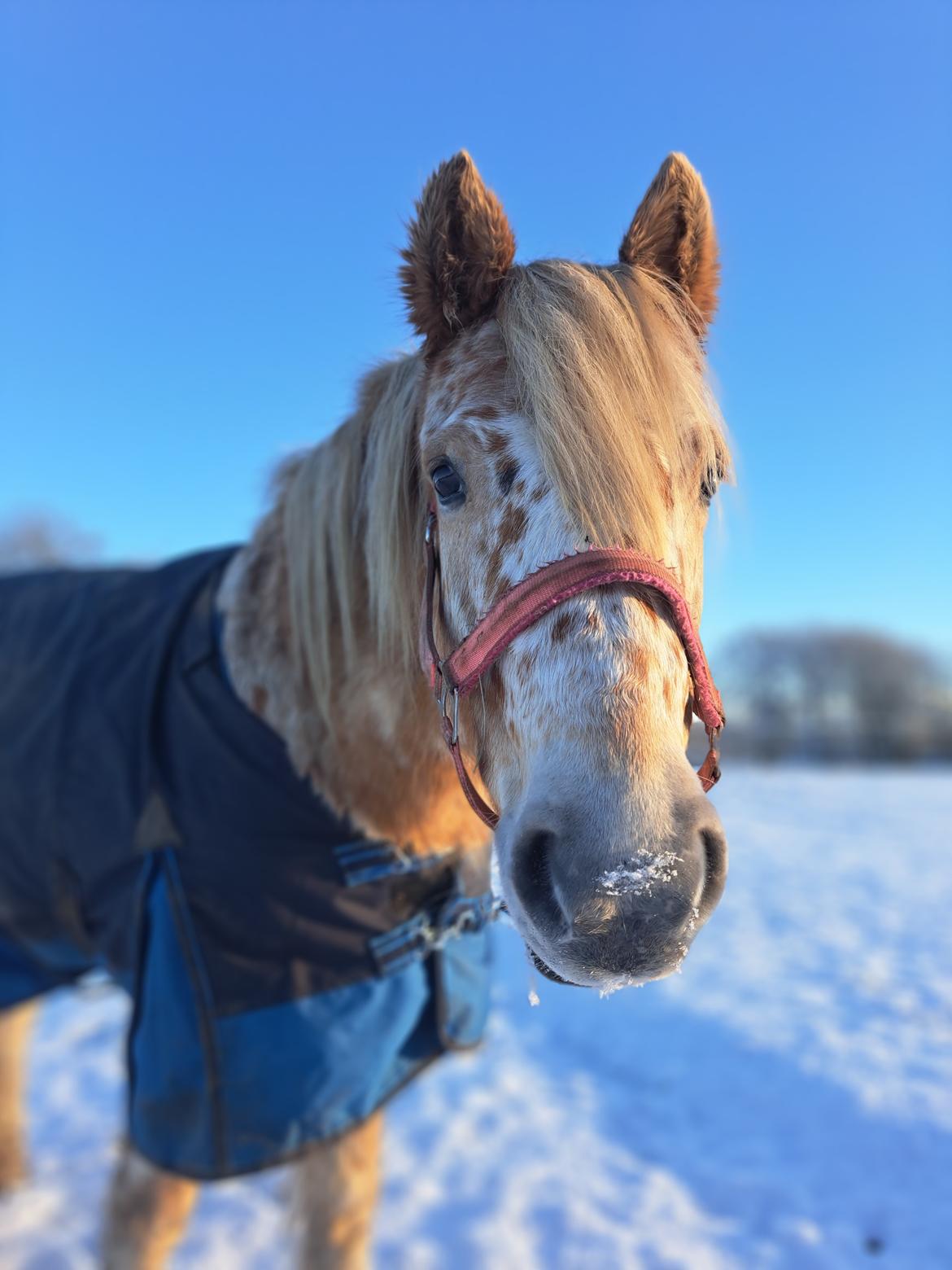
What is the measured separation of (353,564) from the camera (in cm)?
188

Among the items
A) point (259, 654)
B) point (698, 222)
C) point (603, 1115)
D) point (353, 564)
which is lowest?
point (603, 1115)

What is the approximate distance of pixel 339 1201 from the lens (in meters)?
2.13

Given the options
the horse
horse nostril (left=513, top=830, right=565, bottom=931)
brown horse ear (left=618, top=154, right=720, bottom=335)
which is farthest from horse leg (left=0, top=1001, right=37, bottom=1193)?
brown horse ear (left=618, top=154, right=720, bottom=335)

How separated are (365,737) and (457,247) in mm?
1127

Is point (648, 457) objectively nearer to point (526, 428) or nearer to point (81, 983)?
point (526, 428)

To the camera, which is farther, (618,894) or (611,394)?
(611,394)

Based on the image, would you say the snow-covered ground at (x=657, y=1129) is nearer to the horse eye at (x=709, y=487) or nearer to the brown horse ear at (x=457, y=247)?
the horse eye at (x=709, y=487)

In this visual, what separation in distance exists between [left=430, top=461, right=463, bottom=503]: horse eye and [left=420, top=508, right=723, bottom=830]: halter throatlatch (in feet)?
0.91

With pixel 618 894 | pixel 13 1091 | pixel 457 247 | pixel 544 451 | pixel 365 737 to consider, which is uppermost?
pixel 457 247

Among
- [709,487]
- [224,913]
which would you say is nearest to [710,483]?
[709,487]

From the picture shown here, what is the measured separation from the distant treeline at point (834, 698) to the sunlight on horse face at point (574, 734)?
826 inches

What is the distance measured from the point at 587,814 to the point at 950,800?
11419 millimetres

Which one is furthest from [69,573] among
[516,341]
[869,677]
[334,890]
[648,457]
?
[869,677]

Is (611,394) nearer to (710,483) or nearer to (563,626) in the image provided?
(710,483)
